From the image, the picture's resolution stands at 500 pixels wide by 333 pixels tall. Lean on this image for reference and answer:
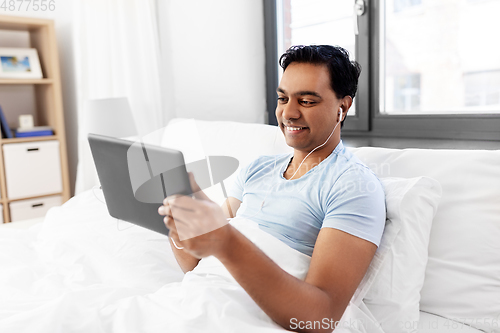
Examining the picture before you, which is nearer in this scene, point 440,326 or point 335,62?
point 440,326

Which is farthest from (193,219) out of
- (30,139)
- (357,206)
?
(30,139)

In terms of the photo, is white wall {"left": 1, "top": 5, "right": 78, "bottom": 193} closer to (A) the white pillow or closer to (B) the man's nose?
(B) the man's nose

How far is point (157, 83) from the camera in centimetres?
199

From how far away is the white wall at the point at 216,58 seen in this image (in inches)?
67.2

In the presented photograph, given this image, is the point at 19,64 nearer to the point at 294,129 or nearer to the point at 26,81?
the point at 26,81

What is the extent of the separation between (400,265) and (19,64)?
7.36 feet

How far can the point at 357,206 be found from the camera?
2.60 ft

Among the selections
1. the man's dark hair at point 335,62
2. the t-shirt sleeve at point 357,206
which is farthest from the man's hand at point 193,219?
the man's dark hair at point 335,62

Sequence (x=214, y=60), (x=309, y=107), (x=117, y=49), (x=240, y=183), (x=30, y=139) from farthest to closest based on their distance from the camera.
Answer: (x=30, y=139)
(x=117, y=49)
(x=214, y=60)
(x=240, y=183)
(x=309, y=107)

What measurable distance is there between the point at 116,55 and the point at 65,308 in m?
1.65

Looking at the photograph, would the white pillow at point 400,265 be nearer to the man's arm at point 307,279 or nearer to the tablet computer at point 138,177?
the man's arm at point 307,279

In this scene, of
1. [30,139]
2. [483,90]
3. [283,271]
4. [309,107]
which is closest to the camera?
[283,271]

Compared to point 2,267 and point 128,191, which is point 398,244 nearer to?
point 128,191

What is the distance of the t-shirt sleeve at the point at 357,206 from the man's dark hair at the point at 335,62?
0.22 metres
